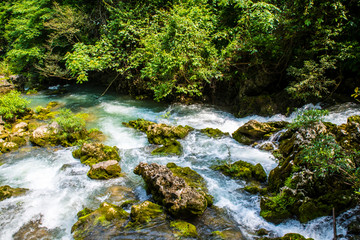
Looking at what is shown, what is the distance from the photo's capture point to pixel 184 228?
451 cm

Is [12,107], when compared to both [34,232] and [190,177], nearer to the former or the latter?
[34,232]

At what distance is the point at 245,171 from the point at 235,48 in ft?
20.8

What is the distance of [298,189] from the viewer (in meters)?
4.86

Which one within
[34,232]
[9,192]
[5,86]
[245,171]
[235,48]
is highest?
[235,48]

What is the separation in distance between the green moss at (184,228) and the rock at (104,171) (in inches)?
110

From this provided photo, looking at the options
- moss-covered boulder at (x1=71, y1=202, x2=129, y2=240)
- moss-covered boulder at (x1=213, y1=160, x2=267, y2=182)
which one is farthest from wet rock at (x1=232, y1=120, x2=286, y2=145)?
moss-covered boulder at (x1=71, y1=202, x2=129, y2=240)

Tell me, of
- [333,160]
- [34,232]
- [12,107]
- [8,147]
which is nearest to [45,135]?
[8,147]

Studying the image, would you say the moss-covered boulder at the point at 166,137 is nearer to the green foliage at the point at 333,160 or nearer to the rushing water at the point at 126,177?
the rushing water at the point at 126,177

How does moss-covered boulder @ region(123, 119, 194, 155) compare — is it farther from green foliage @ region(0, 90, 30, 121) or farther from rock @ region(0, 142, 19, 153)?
green foliage @ region(0, 90, 30, 121)

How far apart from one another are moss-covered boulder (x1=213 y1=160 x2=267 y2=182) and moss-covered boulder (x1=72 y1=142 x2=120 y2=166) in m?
3.66

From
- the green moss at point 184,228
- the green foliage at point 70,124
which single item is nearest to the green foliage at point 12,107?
the green foliage at point 70,124

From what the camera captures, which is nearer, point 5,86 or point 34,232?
point 34,232

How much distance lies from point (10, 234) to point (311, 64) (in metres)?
10.5

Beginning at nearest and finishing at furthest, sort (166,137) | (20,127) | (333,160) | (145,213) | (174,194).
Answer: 1. (333,160)
2. (145,213)
3. (174,194)
4. (166,137)
5. (20,127)
